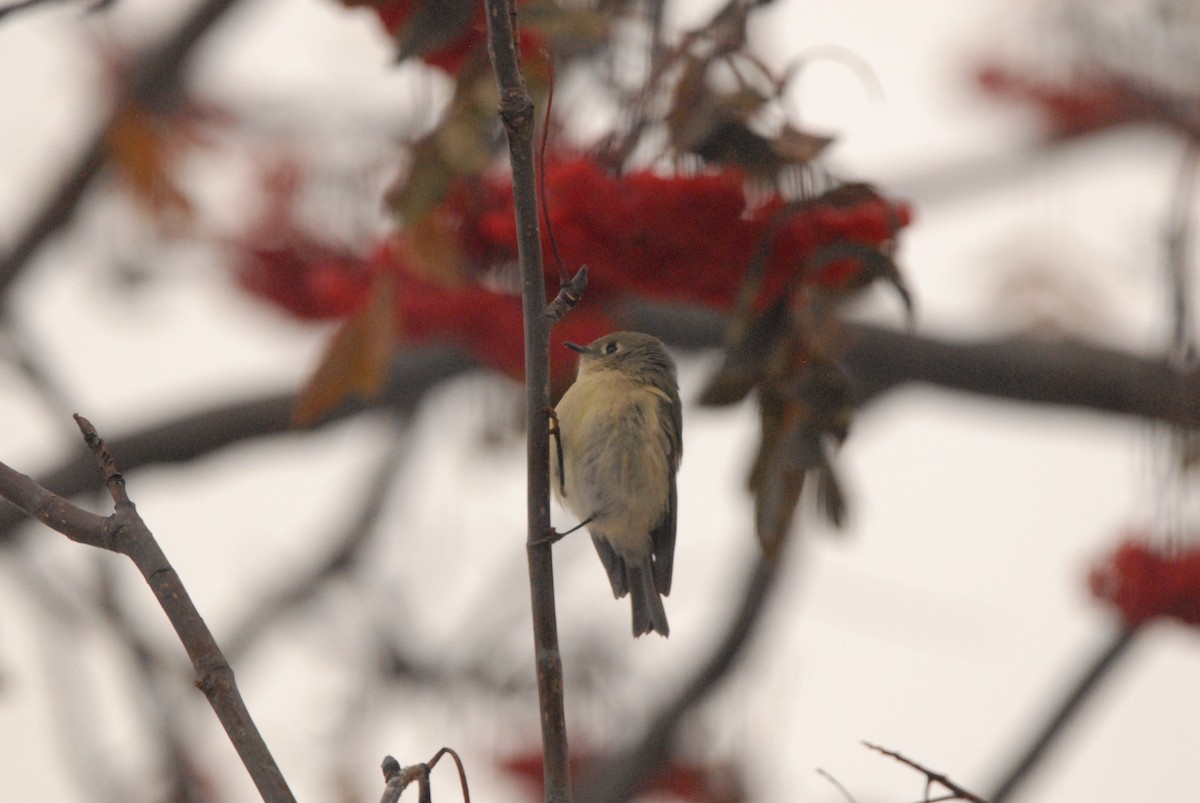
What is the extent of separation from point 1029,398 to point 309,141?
307cm

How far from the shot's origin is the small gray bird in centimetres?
341

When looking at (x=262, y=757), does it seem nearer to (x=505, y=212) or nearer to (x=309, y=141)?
(x=505, y=212)

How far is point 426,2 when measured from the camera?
276 cm

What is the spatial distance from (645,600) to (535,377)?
5.66ft

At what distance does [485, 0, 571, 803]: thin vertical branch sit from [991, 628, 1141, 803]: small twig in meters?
3.23

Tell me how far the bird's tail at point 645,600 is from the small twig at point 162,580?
1.71 meters

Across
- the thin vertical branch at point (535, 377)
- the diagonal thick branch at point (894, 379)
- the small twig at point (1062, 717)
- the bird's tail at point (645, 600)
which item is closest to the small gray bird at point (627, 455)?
the bird's tail at point (645, 600)

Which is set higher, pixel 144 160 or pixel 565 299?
pixel 144 160

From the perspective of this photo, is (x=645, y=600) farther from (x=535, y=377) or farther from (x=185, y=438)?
(x=185, y=438)

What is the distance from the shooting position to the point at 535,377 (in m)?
1.92

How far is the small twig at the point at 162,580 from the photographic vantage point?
1.74 meters

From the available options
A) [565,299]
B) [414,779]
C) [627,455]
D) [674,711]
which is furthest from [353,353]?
[674,711]

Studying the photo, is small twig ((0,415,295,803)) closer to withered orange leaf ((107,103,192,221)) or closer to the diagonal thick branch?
withered orange leaf ((107,103,192,221))

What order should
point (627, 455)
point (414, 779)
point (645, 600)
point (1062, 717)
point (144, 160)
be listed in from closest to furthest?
1. point (414, 779)
2. point (627, 455)
3. point (645, 600)
4. point (144, 160)
5. point (1062, 717)
